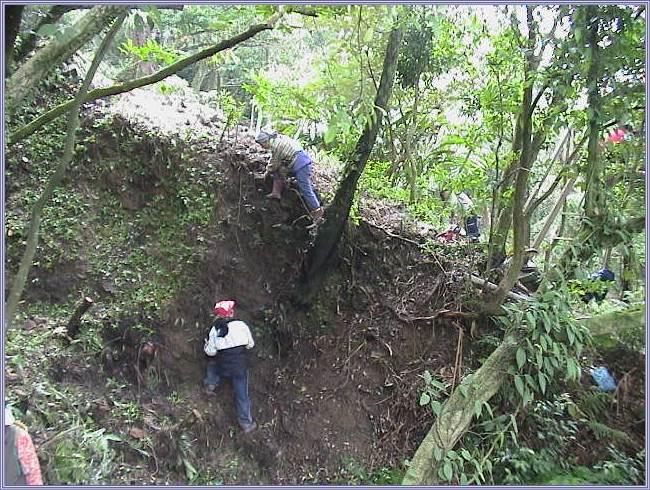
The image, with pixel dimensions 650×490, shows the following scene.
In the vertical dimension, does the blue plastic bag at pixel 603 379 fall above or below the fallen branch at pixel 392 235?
below

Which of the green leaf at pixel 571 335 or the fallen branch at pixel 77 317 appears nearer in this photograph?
the green leaf at pixel 571 335

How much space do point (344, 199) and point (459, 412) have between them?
2.72m

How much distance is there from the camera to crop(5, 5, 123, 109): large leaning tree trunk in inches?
118

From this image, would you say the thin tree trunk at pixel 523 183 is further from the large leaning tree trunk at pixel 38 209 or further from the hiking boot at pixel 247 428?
the large leaning tree trunk at pixel 38 209

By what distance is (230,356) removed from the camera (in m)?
6.04

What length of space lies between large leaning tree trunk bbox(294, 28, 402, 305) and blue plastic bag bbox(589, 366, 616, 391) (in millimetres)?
3610

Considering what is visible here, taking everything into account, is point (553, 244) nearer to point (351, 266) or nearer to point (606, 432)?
point (606, 432)

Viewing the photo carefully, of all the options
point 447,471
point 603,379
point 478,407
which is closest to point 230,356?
point 447,471

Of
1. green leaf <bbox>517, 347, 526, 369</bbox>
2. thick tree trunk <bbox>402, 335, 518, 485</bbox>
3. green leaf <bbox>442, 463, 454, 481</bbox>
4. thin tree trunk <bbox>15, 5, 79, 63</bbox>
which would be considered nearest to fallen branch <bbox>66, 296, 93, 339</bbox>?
thin tree trunk <bbox>15, 5, 79, 63</bbox>

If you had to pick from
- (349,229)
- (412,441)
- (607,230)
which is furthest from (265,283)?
(607,230)

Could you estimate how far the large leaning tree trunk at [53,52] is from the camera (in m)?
3.00

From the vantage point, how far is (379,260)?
24.9 feet

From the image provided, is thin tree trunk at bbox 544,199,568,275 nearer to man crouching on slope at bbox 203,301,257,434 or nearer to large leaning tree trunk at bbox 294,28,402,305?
large leaning tree trunk at bbox 294,28,402,305

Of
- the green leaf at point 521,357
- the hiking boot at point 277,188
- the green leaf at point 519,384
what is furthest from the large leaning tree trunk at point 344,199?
the green leaf at point 519,384
